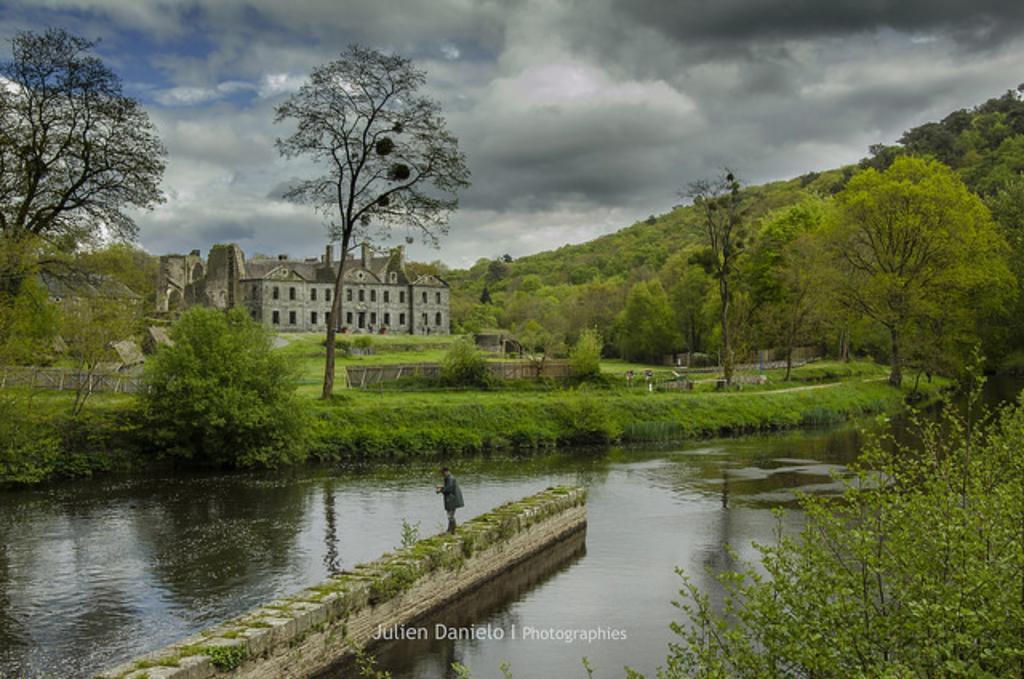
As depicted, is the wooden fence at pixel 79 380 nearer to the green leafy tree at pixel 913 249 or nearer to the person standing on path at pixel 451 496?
the person standing on path at pixel 451 496

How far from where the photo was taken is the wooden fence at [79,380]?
1282 inches

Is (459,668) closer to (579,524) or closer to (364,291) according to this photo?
(579,524)

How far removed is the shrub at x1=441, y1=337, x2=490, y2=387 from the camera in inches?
1897

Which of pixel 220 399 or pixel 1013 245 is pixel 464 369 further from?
pixel 1013 245

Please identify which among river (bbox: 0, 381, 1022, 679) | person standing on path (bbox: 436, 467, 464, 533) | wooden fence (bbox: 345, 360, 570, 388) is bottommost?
river (bbox: 0, 381, 1022, 679)

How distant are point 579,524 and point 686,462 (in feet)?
41.6

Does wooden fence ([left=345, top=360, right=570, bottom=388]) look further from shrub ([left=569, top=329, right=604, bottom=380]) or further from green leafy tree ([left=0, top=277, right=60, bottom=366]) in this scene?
green leafy tree ([left=0, top=277, right=60, bottom=366])

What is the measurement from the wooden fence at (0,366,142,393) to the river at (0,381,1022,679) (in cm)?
553

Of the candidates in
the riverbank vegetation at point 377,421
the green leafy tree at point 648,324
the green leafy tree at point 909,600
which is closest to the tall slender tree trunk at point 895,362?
the riverbank vegetation at point 377,421

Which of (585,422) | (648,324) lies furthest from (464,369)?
(648,324)

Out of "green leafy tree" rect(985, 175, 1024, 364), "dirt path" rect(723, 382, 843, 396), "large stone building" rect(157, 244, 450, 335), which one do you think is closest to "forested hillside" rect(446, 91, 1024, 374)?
"green leafy tree" rect(985, 175, 1024, 364)

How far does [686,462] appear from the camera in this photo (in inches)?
1374

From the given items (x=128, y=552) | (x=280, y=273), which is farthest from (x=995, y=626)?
(x=280, y=273)

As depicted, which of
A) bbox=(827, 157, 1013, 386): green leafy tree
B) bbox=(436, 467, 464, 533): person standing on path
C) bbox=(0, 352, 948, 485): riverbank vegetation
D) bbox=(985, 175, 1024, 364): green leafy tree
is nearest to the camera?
bbox=(436, 467, 464, 533): person standing on path
